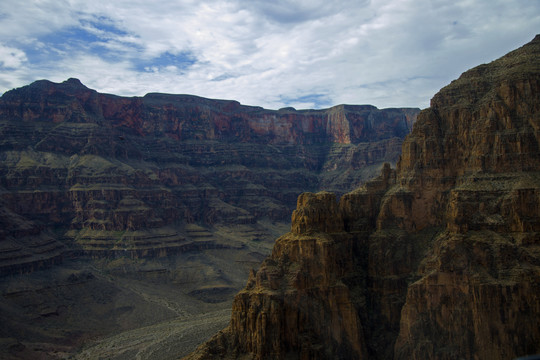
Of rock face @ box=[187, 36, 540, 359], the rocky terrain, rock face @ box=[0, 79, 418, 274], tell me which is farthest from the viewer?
rock face @ box=[0, 79, 418, 274]

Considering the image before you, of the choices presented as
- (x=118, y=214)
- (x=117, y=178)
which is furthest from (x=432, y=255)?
(x=117, y=178)

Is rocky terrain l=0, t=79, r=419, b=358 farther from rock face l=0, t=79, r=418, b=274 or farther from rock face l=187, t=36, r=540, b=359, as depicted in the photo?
rock face l=187, t=36, r=540, b=359


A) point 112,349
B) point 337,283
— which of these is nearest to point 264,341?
point 337,283

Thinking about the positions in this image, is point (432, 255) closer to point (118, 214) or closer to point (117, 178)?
point (118, 214)

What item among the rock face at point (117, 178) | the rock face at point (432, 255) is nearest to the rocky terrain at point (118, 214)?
the rock face at point (117, 178)

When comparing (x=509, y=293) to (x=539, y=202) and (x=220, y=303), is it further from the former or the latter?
(x=220, y=303)

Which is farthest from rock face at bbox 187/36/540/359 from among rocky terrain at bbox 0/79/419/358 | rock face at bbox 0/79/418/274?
rock face at bbox 0/79/418/274

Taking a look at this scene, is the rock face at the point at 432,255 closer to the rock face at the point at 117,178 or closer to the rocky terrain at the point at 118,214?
the rocky terrain at the point at 118,214
